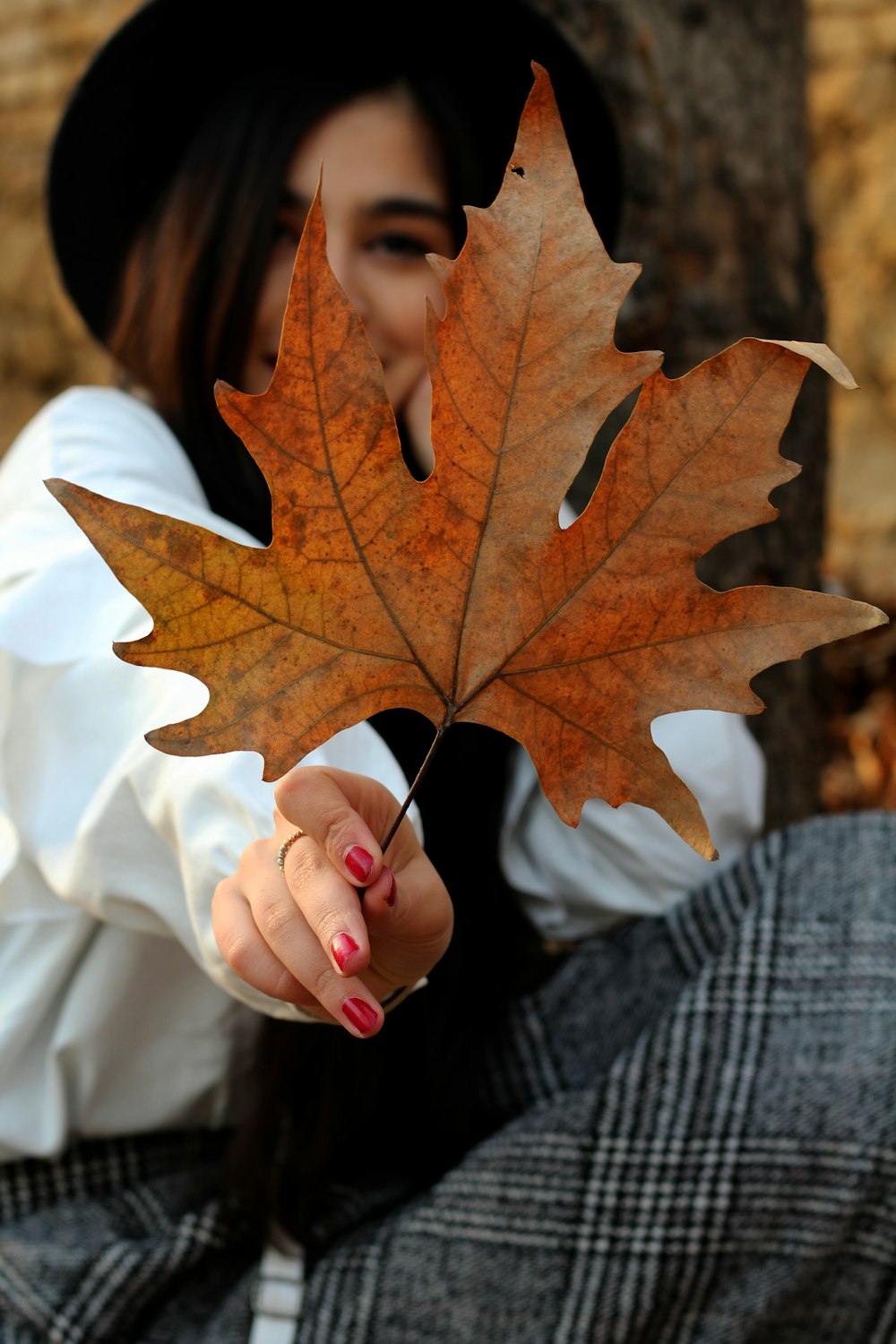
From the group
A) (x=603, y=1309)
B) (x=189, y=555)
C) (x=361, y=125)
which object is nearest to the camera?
(x=189, y=555)

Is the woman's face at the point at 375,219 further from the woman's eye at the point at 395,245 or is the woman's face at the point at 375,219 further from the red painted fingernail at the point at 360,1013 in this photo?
the red painted fingernail at the point at 360,1013

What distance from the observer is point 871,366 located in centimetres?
283

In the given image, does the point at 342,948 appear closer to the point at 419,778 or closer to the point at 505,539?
the point at 419,778

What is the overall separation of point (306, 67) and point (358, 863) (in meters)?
1.08

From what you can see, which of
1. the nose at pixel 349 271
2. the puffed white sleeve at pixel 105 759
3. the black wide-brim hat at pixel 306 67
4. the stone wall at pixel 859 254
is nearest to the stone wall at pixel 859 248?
the stone wall at pixel 859 254

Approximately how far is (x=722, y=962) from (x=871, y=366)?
95.5 inches

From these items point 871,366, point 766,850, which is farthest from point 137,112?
point 871,366

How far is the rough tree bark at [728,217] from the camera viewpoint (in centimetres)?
126

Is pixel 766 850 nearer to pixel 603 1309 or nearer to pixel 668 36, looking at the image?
pixel 603 1309

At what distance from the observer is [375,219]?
1098 millimetres

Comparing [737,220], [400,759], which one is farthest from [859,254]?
[400,759]

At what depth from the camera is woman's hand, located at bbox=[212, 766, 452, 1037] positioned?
450mm

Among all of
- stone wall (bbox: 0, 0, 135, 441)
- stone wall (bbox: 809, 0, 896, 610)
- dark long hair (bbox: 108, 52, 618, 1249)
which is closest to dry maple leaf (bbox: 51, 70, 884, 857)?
dark long hair (bbox: 108, 52, 618, 1249)

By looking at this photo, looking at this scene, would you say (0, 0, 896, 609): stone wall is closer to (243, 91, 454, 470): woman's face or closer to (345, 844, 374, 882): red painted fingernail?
(243, 91, 454, 470): woman's face
